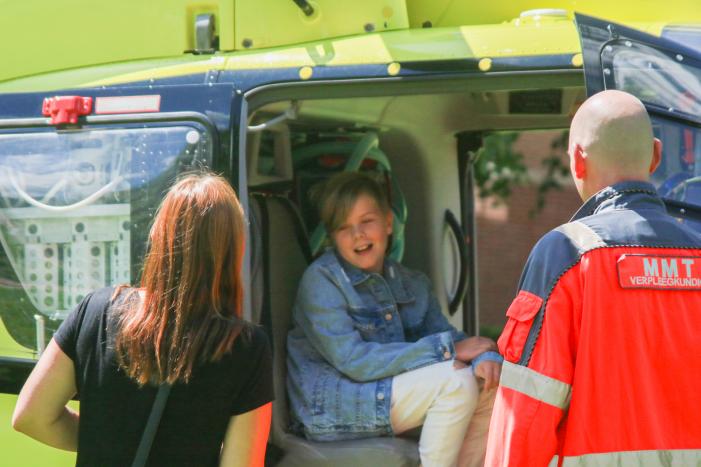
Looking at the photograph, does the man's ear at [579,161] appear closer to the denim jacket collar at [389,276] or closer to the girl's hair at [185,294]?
the girl's hair at [185,294]

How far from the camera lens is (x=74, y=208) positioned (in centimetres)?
335

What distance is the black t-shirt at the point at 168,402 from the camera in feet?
7.63

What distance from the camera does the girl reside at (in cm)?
340

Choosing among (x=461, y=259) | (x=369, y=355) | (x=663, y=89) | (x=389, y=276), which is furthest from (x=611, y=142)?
(x=461, y=259)

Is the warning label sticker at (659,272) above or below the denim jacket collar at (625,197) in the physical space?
below

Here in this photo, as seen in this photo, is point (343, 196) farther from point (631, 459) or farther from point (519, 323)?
point (631, 459)

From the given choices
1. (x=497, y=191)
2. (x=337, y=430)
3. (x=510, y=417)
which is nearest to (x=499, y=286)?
(x=497, y=191)

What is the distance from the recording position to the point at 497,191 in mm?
10742

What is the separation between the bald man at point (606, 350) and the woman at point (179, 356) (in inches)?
23.7

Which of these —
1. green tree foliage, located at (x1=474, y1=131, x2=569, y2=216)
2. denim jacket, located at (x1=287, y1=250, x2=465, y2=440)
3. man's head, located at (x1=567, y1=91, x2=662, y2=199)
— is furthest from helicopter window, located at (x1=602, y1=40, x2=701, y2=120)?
green tree foliage, located at (x1=474, y1=131, x2=569, y2=216)

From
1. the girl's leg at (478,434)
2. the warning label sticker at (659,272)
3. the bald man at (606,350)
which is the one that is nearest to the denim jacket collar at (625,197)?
the bald man at (606,350)

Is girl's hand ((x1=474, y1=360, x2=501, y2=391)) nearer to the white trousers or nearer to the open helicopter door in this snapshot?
the white trousers

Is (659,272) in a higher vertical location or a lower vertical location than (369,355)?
higher

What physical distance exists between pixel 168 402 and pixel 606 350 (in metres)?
1.00
